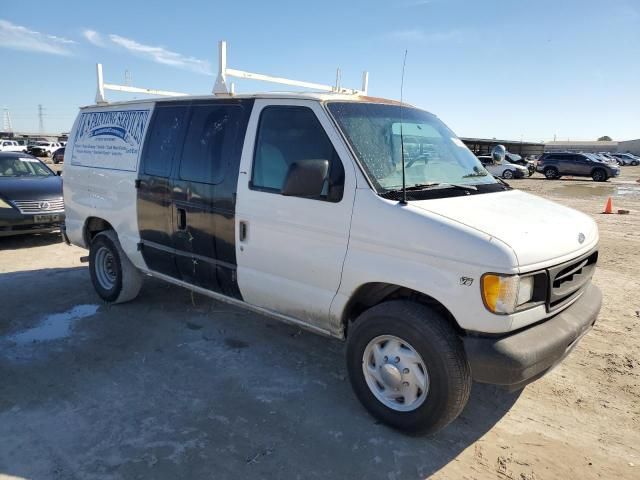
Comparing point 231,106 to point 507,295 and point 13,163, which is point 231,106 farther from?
point 13,163

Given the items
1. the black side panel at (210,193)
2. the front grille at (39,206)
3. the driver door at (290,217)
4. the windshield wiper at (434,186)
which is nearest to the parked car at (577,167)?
the front grille at (39,206)

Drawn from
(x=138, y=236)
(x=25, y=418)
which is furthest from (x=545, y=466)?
(x=138, y=236)

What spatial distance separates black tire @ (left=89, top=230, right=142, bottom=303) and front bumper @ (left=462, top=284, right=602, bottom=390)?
3811 millimetres

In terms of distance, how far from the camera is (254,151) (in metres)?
3.81

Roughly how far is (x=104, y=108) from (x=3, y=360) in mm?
2815

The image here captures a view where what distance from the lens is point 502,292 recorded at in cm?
268

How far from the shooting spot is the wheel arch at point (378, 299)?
3.07 metres

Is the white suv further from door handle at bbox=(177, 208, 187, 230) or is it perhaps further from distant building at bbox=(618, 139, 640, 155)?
distant building at bbox=(618, 139, 640, 155)

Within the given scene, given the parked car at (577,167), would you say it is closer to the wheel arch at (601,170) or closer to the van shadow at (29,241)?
the wheel arch at (601,170)

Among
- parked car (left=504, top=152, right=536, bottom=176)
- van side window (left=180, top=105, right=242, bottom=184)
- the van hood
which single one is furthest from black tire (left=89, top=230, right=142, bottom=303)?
parked car (left=504, top=152, right=536, bottom=176)

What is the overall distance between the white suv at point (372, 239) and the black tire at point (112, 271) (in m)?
0.57

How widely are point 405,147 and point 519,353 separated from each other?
171 centimetres

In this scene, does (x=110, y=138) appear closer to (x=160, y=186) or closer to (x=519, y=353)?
(x=160, y=186)

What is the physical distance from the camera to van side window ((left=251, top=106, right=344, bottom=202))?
3.33 meters
